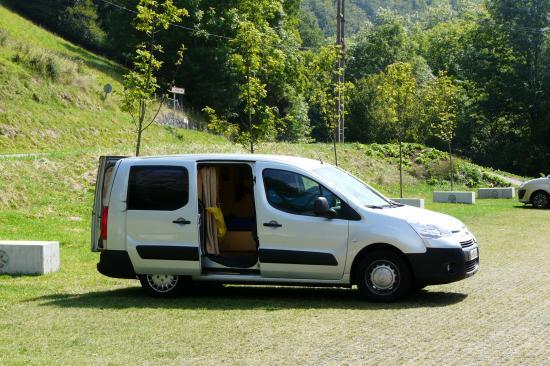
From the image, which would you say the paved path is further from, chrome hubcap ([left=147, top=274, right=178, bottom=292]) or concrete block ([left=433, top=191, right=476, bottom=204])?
chrome hubcap ([left=147, top=274, right=178, bottom=292])

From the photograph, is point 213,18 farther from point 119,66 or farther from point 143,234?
point 143,234

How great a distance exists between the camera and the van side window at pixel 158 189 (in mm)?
12250

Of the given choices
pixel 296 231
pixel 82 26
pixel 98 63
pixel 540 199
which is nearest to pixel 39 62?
pixel 98 63

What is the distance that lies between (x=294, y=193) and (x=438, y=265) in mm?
2128

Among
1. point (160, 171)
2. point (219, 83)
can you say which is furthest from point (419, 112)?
point (160, 171)

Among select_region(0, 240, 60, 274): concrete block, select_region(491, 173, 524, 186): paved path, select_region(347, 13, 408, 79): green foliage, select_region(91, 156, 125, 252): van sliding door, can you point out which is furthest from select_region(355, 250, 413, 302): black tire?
select_region(347, 13, 408, 79): green foliage

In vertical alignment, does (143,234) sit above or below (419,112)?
below

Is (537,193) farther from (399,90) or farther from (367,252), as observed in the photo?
(367,252)

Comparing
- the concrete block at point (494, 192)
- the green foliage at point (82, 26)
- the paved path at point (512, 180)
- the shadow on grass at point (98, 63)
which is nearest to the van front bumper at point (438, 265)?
the concrete block at point (494, 192)

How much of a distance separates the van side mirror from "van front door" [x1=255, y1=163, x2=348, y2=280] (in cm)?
7

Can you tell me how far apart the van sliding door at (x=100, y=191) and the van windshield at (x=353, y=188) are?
2974mm

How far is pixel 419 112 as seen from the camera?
60.5 meters

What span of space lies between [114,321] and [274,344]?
2.42m

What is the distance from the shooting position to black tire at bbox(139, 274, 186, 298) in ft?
40.3
